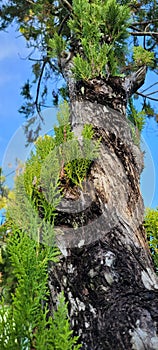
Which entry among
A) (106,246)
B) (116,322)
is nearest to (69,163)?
(106,246)

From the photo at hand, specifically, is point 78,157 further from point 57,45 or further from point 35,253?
point 57,45

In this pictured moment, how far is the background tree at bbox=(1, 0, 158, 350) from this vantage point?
809 mm

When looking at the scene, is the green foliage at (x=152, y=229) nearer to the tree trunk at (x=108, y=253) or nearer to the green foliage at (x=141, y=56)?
the tree trunk at (x=108, y=253)

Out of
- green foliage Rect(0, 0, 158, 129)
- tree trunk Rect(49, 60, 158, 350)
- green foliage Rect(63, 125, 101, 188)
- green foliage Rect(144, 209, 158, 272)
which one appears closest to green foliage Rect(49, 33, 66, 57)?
green foliage Rect(0, 0, 158, 129)

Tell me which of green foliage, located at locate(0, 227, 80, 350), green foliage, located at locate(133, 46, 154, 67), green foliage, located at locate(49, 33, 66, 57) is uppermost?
green foliage, located at locate(49, 33, 66, 57)

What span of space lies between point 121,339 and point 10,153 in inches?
29.4

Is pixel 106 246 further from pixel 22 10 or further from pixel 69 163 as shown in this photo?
pixel 22 10

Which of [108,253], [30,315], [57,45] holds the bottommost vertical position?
[30,315]

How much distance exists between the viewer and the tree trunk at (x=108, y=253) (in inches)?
31.0

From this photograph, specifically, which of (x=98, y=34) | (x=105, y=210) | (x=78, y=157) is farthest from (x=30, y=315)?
(x=98, y=34)

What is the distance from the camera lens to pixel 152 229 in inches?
49.6

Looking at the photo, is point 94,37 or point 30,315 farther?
point 94,37

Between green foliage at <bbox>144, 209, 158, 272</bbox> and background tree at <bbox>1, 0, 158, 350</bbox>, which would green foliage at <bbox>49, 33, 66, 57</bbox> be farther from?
green foliage at <bbox>144, 209, 158, 272</bbox>

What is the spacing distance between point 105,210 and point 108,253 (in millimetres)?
156
